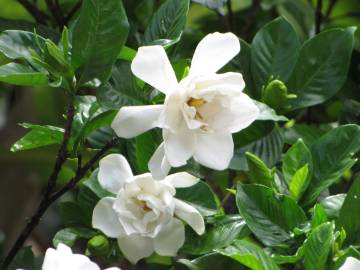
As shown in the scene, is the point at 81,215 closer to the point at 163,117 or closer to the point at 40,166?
the point at 163,117

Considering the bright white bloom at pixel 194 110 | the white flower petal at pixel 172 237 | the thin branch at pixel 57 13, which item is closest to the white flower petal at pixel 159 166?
the bright white bloom at pixel 194 110

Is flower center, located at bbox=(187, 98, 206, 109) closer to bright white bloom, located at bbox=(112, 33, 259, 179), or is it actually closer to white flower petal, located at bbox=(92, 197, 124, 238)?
bright white bloom, located at bbox=(112, 33, 259, 179)

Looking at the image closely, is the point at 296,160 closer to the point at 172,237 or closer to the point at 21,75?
the point at 172,237

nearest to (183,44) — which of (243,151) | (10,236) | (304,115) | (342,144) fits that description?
(304,115)

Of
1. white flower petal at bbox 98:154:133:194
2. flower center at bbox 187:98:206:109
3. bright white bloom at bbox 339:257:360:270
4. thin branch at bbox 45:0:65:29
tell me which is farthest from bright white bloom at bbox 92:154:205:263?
thin branch at bbox 45:0:65:29

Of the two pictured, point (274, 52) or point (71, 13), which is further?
point (71, 13)

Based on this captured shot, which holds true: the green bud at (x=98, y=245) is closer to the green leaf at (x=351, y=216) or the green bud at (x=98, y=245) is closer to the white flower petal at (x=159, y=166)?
the white flower petal at (x=159, y=166)

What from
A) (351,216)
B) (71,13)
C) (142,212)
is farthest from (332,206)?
(71,13)
